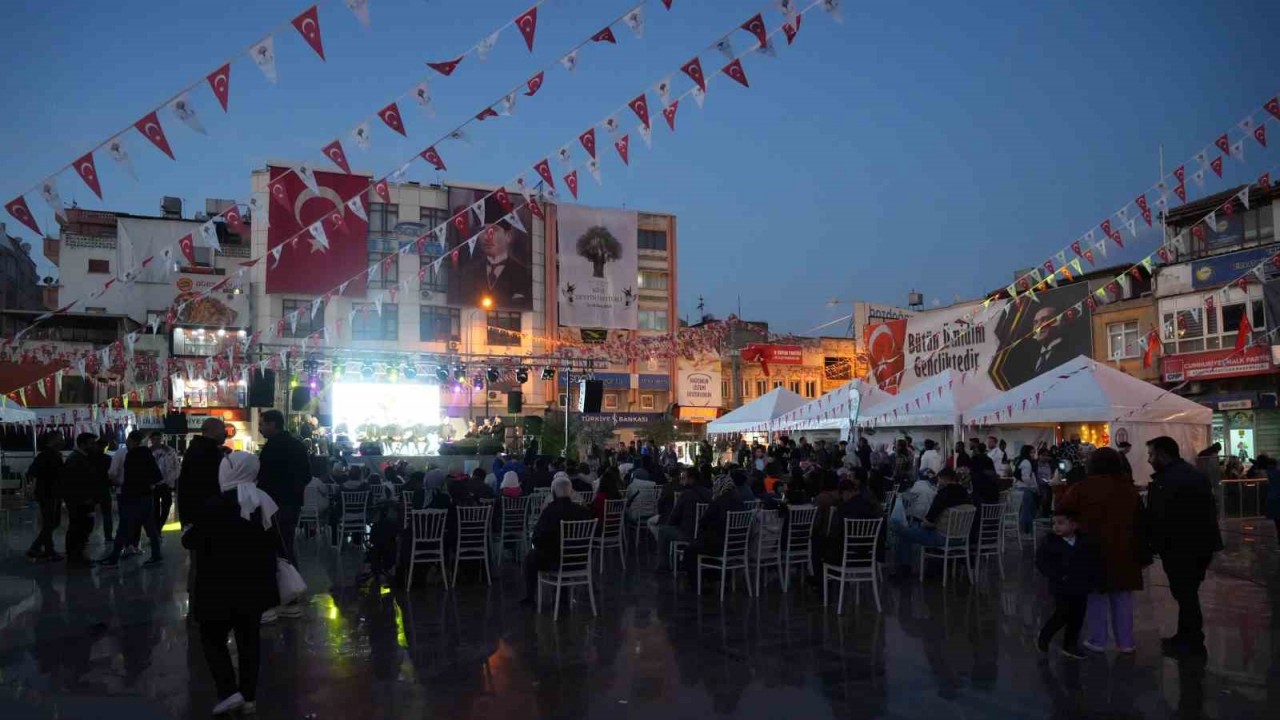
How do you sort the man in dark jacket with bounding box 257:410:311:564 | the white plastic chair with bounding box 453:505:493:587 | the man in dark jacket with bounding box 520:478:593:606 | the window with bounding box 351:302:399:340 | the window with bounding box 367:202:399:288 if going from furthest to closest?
1. the window with bounding box 367:202:399:288
2. the window with bounding box 351:302:399:340
3. the white plastic chair with bounding box 453:505:493:587
4. the man in dark jacket with bounding box 520:478:593:606
5. the man in dark jacket with bounding box 257:410:311:564

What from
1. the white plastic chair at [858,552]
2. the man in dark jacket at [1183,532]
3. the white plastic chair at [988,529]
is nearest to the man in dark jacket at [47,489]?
the white plastic chair at [858,552]


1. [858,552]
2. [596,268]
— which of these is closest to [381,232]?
[596,268]

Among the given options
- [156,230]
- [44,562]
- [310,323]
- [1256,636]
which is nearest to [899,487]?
[1256,636]

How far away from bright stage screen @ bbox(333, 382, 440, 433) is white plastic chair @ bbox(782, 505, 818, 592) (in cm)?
1782

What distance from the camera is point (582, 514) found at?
8.20 metres

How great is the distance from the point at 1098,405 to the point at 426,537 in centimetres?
1165

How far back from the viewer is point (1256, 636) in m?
7.01

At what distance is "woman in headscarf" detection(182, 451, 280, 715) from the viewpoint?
4.86 m

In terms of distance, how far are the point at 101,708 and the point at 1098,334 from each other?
25659 mm

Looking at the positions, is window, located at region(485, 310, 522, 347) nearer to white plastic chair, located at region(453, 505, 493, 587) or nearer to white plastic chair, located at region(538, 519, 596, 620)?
white plastic chair, located at region(453, 505, 493, 587)

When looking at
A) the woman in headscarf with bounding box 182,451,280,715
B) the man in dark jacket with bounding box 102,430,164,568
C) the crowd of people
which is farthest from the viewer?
the man in dark jacket with bounding box 102,430,164,568

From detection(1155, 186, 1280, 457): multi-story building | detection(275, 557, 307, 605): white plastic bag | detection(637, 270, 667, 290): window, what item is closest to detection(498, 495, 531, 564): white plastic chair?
detection(275, 557, 307, 605): white plastic bag

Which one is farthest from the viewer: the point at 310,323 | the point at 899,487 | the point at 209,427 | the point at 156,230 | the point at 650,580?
the point at 156,230

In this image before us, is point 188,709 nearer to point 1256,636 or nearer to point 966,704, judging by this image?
point 966,704
